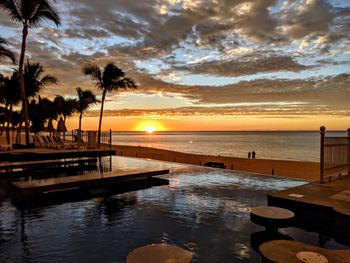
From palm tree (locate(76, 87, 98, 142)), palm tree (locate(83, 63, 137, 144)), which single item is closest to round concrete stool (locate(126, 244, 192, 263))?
palm tree (locate(83, 63, 137, 144))

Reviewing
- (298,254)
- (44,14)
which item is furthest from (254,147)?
(298,254)

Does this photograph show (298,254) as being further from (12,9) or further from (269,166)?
(269,166)

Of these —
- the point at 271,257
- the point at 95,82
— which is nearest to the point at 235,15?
the point at 271,257

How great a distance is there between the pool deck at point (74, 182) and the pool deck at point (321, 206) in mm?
4320

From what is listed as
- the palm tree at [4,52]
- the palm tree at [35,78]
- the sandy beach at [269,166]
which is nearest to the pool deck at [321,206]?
the sandy beach at [269,166]

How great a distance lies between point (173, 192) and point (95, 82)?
60.0ft

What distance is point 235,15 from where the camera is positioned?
43.2 feet

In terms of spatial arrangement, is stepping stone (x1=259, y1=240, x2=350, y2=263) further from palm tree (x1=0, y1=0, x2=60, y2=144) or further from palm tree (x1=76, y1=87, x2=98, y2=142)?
palm tree (x1=76, y1=87, x2=98, y2=142)

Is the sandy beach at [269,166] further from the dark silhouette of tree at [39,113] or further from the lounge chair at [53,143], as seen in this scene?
the lounge chair at [53,143]

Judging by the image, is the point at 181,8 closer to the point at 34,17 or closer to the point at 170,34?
the point at 170,34

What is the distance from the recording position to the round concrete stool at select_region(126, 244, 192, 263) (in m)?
3.00

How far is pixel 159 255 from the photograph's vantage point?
10.3 feet

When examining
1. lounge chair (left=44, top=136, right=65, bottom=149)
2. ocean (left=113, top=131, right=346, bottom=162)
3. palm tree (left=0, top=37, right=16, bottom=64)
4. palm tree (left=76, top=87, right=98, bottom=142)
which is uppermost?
palm tree (left=0, top=37, right=16, bottom=64)

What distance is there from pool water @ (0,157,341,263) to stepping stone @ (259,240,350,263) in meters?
0.35
